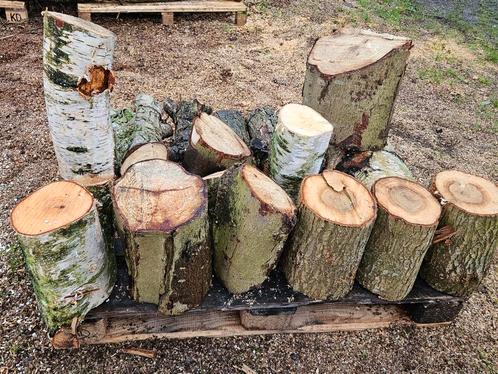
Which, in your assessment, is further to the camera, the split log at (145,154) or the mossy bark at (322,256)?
the split log at (145,154)

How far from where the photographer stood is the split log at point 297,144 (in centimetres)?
252

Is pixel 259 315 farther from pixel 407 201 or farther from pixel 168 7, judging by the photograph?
pixel 168 7

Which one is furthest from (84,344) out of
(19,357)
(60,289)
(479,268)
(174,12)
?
(174,12)

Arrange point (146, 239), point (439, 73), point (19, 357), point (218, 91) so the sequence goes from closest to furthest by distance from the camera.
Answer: point (146, 239) < point (19, 357) < point (218, 91) < point (439, 73)

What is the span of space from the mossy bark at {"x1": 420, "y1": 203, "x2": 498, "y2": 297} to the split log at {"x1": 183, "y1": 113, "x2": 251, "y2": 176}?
127cm

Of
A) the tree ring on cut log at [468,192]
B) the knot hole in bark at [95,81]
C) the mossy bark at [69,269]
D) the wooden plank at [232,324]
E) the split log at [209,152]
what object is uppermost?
the knot hole in bark at [95,81]

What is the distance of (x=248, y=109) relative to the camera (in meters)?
4.78

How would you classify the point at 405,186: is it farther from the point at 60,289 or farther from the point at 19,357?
the point at 19,357

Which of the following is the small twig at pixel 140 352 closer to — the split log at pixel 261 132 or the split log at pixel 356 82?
the split log at pixel 261 132

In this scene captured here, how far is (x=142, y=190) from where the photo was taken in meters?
2.15

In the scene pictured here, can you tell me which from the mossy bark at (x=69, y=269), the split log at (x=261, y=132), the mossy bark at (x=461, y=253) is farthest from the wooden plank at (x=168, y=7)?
the mossy bark at (x=461, y=253)

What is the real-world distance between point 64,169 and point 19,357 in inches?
42.5

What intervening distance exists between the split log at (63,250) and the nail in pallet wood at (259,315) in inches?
5.8

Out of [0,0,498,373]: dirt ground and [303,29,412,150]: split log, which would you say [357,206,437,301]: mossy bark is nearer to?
[0,0,498,373]: dirt ground
